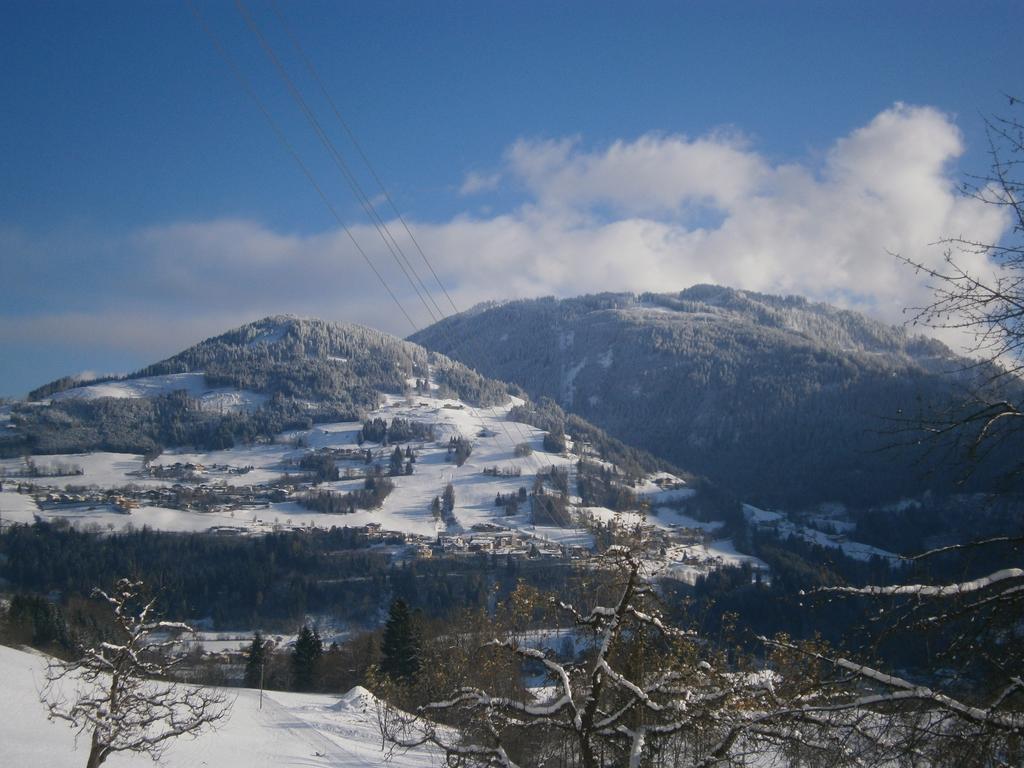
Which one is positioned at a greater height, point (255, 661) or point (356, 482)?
point (356, 482)

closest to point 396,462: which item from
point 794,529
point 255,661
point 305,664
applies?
point 794,529

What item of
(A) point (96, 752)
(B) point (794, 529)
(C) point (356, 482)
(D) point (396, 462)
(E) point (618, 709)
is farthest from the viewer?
(D) point (396, 462)

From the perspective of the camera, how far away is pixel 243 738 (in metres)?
26.9

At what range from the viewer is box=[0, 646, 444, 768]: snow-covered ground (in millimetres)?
20766

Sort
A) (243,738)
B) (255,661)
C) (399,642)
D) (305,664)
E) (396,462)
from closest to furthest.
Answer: (243,738) → (399,642) → (255,661) → (305,664) → (396,462)

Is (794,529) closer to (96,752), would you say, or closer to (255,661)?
(255,661)

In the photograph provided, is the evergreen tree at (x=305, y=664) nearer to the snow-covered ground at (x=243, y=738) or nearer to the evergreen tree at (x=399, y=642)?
the snow-covered ground at (x=243, y=738)

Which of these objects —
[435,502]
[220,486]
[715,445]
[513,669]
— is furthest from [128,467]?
[513,669]

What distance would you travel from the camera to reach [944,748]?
4.07 meters

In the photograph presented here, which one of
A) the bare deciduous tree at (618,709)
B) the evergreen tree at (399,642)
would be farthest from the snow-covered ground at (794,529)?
the bare deciduous tree at (618,709)

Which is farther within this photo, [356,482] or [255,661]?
[356,482]

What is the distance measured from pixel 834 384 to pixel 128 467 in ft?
586

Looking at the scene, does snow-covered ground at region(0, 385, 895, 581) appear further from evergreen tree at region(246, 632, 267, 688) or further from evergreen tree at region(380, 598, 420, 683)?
evergreen tree at region(380, 598, 420, 683)

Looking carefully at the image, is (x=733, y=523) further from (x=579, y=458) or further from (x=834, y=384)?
(x=834, y=384)
